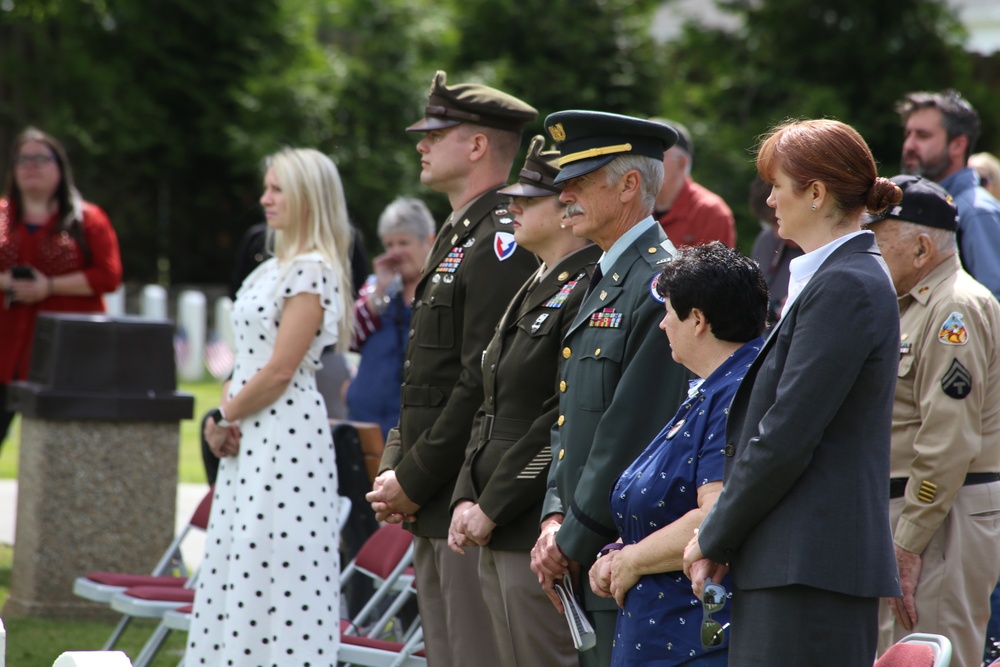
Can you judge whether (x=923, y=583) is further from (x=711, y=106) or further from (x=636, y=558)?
(x=711, y=106)

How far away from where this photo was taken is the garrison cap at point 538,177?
3.99m

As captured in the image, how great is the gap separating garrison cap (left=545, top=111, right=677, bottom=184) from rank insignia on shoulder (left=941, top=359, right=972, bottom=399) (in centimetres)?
108

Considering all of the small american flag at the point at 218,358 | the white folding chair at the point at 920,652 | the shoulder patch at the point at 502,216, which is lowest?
the small american flag at the point at 218,358

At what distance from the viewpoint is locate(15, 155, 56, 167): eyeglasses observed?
24.9 feet

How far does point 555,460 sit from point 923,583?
49.5 inches

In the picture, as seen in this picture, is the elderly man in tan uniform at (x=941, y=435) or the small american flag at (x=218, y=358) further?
the small american flag at (x=218, y=358)

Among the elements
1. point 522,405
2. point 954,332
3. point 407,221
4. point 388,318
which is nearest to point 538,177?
point 522,405

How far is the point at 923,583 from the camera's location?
160 inches

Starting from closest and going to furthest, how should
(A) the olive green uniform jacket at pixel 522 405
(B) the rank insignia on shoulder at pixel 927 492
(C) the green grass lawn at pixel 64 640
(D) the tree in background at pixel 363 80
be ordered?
1. (A) the olive green uniform jacket at pixel 522 405
2. (B) the rank insignia on shoulder at pixel 927 492
3. (C) the green grass lawn at pixel 64 640
4. (D) the tree in background at pixel 363 80

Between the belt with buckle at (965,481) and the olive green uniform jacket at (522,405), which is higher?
the olive green uniform jacket at (522,405)

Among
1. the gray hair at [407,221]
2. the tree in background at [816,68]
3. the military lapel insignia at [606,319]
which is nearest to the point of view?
the military lapel insignia at [606,319]

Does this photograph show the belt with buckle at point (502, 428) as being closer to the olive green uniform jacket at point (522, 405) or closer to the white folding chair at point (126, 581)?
the olive green uniform jacket at point (522, 405)

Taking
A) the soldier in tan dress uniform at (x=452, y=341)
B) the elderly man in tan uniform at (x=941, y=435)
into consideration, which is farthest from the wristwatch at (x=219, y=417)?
the elderly man in tan uniform at (x=941, y=435)

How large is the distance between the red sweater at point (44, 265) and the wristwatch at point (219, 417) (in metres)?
2.60
